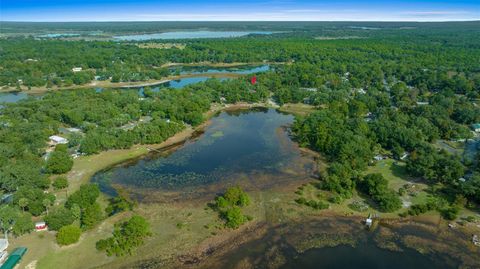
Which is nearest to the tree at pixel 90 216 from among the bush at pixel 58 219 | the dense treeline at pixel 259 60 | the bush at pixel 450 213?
the bush at pixel 58 219

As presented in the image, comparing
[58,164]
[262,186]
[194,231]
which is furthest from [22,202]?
[262,186]

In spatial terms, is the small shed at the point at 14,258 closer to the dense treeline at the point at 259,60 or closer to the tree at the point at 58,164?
the tree at the point at 58,164

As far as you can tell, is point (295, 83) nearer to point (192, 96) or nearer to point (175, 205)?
point (192, 96)

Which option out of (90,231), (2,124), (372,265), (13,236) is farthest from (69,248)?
(2,124)

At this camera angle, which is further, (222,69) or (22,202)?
(222,69)

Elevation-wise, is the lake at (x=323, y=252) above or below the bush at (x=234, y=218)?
below

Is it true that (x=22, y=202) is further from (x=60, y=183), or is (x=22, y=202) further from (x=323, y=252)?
(x=323, y=252)

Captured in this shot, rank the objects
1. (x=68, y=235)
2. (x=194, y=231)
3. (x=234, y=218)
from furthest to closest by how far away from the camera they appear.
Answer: (x=234, y=218), (x=194, y=231), (x=68, y=235)

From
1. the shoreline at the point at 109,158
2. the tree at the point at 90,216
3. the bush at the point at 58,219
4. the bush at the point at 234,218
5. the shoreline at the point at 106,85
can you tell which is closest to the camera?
the bush at the point at 58,219
